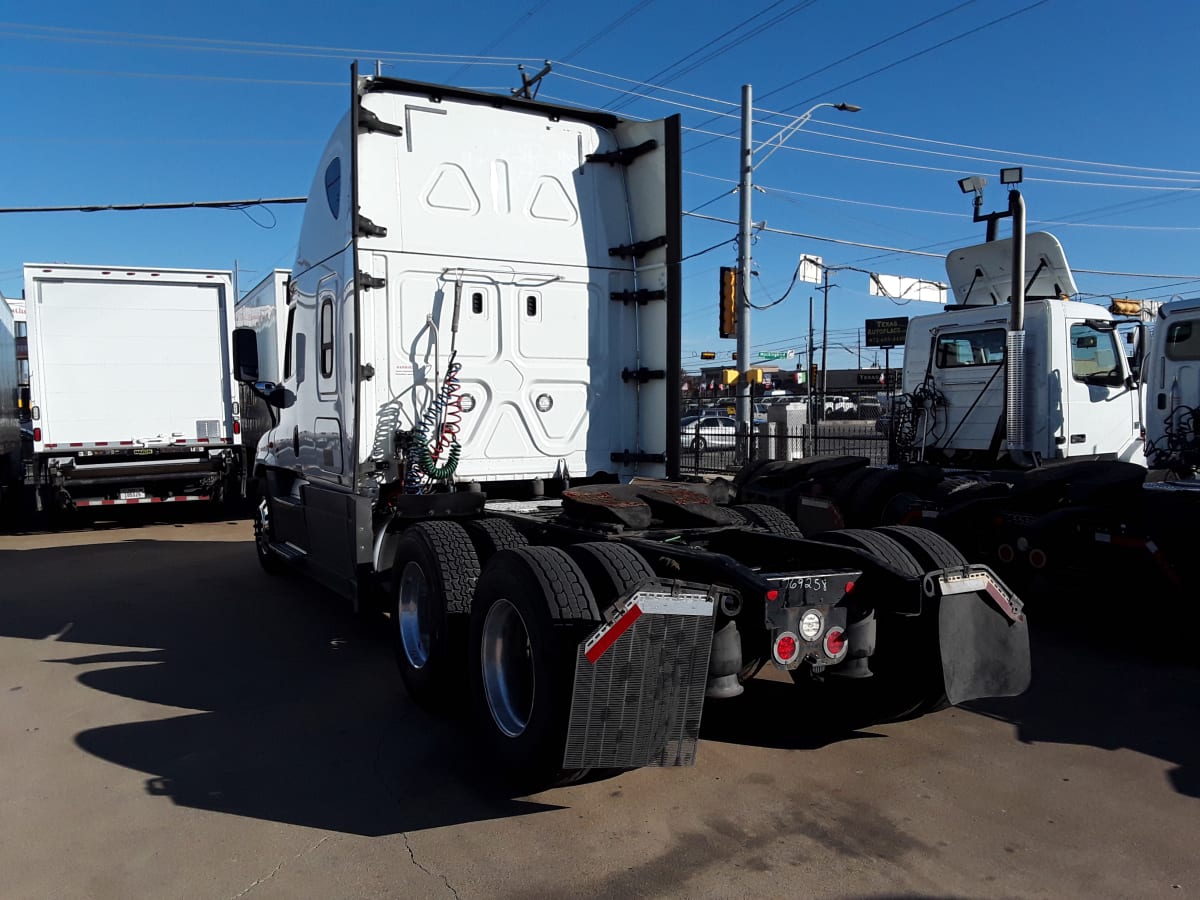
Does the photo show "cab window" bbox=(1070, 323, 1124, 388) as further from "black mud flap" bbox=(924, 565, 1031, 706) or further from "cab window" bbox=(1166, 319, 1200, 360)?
"black mud flap" bbox=(924, 565, 1031, 706)

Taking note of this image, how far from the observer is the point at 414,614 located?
17.8 ft

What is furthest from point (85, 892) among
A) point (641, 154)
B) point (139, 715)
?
point (641, 154)

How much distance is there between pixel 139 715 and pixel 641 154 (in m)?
5.10

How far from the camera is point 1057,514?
642 centimetres

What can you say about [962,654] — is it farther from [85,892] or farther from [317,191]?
[317,191]

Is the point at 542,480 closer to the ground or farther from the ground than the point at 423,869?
farther from the ground

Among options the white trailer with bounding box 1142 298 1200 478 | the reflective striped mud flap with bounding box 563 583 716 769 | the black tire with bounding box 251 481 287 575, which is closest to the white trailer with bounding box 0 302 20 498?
the black tire with bounding box 251 481 287 575

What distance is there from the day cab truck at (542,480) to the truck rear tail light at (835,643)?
18 mm

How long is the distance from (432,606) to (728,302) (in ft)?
40.8

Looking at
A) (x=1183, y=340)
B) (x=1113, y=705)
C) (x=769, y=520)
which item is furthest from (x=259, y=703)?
(x=1183, y=340)

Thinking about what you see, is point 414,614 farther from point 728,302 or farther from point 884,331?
point 884,331

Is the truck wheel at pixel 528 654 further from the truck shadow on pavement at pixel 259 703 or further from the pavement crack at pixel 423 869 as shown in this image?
the pavement crack at pixel 423 869

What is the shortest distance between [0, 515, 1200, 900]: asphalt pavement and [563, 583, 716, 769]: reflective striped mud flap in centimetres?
43

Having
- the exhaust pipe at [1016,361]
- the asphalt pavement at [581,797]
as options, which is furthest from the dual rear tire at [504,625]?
the exhaust pipe at [1016,361]
